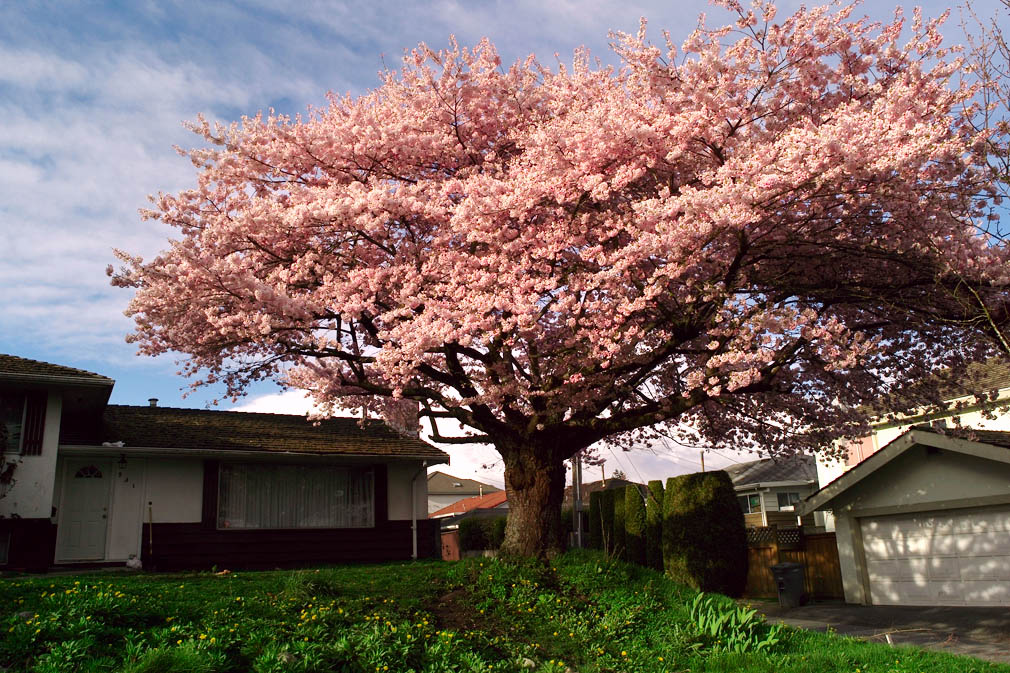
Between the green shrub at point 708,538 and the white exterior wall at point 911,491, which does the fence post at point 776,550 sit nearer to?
the green shrub at point 708,538

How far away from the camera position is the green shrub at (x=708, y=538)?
60.7 feet

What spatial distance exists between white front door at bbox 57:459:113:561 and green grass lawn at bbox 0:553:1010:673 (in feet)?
22.0

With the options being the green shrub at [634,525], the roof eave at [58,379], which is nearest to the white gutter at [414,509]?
the green shrub at [634,525]

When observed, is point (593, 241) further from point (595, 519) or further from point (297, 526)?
point (595, 519)

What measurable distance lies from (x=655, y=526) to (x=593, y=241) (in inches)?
485

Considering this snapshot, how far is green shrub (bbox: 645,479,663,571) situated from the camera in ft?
70.3

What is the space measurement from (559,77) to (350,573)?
827 centimetres

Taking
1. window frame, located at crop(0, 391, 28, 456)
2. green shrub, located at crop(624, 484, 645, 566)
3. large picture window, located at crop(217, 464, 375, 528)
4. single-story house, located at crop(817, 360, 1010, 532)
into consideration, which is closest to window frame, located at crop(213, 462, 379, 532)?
large picture window, located at crop(217, 464, 375, 528)

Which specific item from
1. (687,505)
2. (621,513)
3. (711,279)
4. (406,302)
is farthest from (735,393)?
(621,513)

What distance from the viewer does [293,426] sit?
68.6 ft

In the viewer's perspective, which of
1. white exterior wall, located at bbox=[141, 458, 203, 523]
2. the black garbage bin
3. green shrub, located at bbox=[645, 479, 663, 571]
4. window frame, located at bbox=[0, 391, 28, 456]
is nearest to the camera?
window frame, located at bbox=[0, 391, 28, 456]

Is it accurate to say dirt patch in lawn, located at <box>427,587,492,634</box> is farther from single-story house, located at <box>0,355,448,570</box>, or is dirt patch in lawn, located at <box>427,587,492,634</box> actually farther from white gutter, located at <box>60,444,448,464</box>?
white gutter, located at <box>60,444,448,464</box>

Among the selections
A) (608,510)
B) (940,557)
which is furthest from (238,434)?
(940,557)

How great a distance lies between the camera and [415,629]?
8383 millimetres
